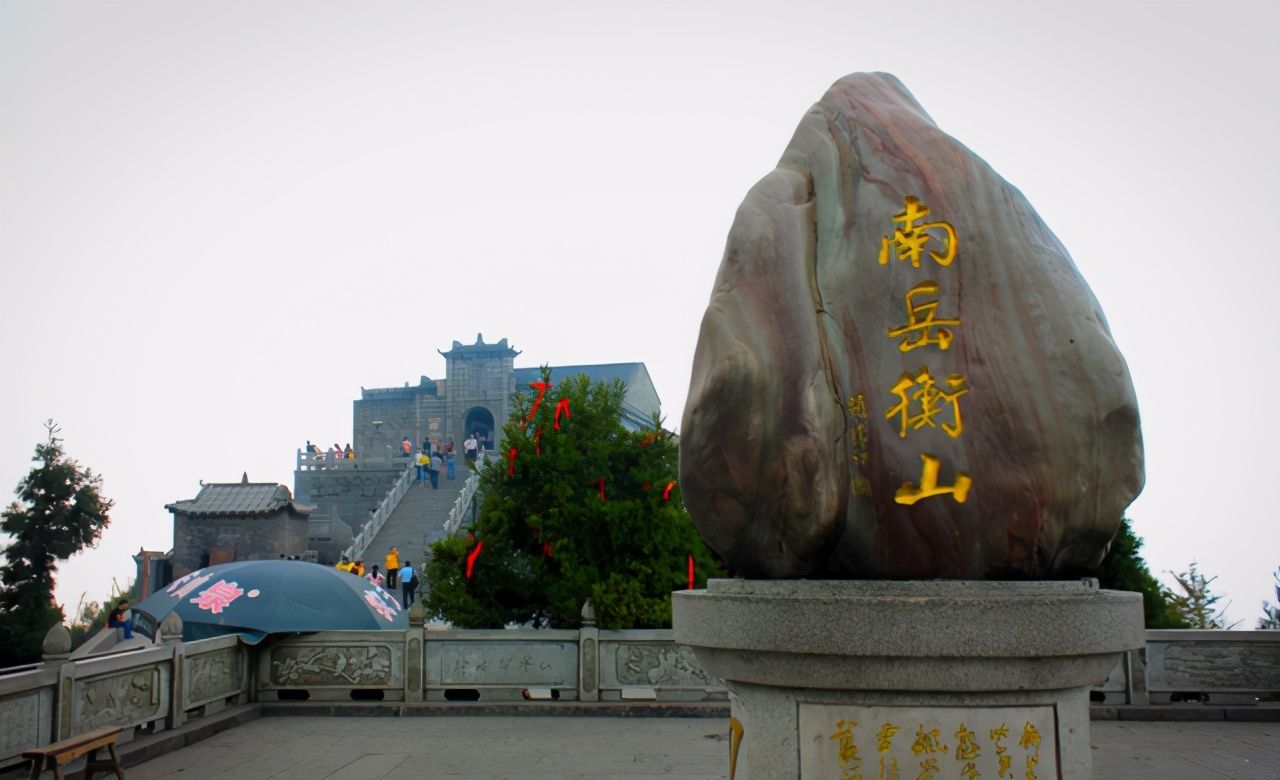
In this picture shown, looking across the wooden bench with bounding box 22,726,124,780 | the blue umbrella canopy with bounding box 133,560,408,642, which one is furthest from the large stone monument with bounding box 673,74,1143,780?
the blue umbrella canopy with bounding box 133,560,408,642

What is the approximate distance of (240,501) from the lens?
86.9 ft

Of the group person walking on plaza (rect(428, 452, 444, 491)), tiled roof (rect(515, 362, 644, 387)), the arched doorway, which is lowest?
person walking on plaza (rect(428, 452, 444, 491))

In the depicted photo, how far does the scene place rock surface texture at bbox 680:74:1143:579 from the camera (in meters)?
4.30

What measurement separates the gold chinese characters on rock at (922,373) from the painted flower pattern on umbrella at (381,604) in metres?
8.90

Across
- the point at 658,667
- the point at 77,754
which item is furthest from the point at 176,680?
the point at 658,667

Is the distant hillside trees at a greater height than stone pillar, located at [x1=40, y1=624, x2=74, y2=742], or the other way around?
the distant hillside trees

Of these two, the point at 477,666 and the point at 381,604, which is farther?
the point at 381,604

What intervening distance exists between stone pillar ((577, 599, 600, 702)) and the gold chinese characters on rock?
6631 mm

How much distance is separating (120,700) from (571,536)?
496cm

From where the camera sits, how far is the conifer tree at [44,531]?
16578mm

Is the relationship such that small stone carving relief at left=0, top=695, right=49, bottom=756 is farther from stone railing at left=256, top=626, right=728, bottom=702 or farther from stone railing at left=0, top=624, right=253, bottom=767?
stone railing at left=256, top=626, right=728, bottom=702

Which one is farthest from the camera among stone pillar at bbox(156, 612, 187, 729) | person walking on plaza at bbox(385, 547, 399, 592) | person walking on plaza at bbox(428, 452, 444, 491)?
person walking on plaza at bbox(428, 452, 444, 491)

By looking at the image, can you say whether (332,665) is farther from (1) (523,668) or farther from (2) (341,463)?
(2) (341,463)

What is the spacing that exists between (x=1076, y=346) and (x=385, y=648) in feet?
27.6
